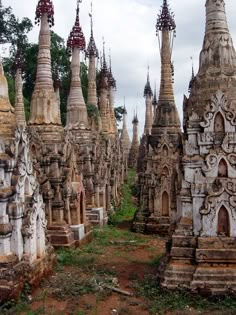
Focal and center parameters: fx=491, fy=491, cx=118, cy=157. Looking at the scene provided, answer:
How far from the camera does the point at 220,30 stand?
13.6 m

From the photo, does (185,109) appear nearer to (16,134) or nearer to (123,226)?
(16,134)

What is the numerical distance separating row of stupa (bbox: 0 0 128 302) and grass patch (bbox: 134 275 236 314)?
3043 mm

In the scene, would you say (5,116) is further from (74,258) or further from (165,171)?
(165,171)

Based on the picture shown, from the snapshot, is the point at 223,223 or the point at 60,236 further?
the point at 60,236

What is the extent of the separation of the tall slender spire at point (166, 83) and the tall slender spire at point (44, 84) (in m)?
6.02

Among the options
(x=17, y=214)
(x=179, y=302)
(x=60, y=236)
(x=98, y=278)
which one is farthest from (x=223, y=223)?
(x=60, y=236)

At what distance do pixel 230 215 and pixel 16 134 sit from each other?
577 centimetres

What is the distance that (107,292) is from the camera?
12305 mm

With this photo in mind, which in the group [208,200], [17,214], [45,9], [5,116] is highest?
[45,9]

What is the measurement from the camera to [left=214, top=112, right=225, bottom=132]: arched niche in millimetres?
12656

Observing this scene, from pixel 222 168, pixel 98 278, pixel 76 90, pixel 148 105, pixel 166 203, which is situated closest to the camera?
pixel 222 168

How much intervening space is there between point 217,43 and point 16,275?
8063mm

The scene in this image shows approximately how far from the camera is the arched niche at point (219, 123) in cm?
1266

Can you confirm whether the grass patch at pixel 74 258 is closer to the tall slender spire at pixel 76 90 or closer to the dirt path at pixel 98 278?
the dirt path at pixel 98 278
